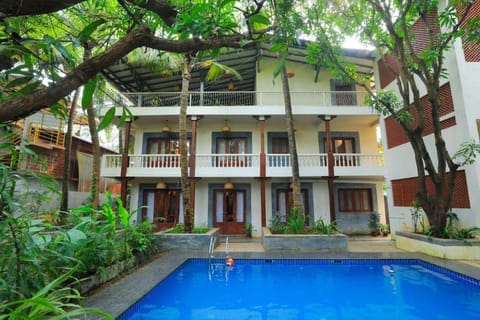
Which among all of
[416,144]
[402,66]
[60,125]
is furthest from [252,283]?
[60,125]

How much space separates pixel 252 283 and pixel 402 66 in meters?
6.37

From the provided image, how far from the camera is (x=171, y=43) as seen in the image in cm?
158

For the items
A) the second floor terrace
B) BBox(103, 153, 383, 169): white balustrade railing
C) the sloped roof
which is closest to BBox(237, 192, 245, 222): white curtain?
BBox(103, 153, 383, 169): white balustrade railing

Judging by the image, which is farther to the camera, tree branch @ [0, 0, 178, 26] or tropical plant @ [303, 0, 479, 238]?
tropical plant @ [303, 0, 479, 238]

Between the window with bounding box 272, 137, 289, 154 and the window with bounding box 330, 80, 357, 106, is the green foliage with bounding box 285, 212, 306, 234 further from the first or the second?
the window with bounding box 330, 80, 357, 106

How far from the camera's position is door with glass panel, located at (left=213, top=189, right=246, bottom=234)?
1016cm

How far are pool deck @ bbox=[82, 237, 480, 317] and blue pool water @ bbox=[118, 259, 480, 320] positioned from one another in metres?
0.12

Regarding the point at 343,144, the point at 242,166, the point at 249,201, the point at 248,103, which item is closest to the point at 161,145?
the point at 242,166

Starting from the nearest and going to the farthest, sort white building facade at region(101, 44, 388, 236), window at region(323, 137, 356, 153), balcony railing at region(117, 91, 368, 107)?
white building facade at region(101, 44, 388, 236)
balcony railing at region(117, 91, 368, 107)
window at region(323, 137, 356, 153)

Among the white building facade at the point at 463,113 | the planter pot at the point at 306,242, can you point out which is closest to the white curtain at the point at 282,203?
the planter pot at the point at 306,242

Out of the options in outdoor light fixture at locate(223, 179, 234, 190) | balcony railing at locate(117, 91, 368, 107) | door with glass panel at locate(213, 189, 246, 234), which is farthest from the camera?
balcony railing at locate(117, 91, 368, 107)

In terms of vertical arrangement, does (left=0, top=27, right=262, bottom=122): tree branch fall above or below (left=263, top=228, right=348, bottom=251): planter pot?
above

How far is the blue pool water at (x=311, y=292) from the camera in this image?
3.45 m

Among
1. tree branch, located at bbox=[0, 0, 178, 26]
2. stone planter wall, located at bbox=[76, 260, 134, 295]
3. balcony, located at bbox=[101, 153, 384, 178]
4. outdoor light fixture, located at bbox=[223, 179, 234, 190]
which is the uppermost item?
Answer: balcony, located at bbox=[101, 153, 384, 178]
